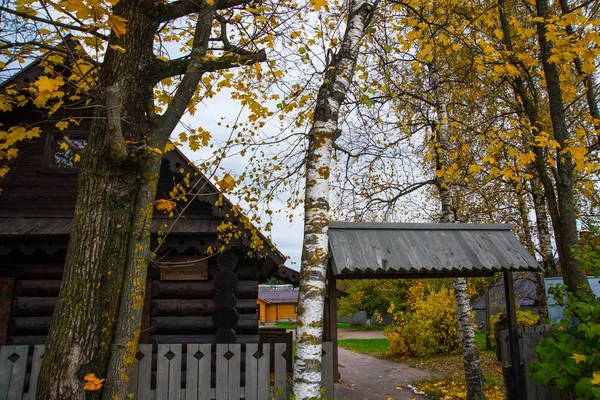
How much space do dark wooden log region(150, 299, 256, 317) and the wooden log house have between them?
0.8 inches

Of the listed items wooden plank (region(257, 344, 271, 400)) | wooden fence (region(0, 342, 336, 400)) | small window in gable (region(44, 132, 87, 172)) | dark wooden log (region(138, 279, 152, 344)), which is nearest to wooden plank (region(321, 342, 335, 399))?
wooden fence (region(0, 342, 336, 400))

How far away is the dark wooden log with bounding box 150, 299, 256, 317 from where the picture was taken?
9227 mm

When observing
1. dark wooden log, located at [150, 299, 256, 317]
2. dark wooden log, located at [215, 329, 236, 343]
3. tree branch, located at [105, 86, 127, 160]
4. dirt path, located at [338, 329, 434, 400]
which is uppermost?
tree branch, located at [105, 86, 127, 160]

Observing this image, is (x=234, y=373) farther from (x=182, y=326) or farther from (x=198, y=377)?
(x=182, y=326)

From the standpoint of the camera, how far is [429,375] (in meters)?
12.6

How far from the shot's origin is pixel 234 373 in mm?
5457

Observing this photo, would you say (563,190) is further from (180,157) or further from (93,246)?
(180,157)

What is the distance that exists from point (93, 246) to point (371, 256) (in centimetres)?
352

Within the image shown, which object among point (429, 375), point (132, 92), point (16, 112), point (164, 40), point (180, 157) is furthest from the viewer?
point (429, 375)

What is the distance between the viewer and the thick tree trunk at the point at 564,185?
19.1ft

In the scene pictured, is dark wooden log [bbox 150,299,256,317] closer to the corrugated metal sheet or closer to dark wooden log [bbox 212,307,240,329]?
dark wooden log [bbox 212,307,240,329]

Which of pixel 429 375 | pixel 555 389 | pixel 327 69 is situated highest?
pixel 327 69

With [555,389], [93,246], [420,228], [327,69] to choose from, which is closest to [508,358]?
[555,389]

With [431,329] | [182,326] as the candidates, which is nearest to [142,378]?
[182,326]
